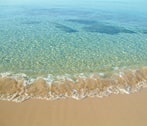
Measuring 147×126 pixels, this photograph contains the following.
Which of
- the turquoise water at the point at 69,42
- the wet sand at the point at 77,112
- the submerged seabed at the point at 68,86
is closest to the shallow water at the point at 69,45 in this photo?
the turquoise water at the point at 69,42

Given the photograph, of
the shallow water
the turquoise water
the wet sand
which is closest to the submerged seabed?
the shallow water

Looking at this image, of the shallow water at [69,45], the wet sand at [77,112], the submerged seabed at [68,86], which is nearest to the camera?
the wet sand at [77,112]

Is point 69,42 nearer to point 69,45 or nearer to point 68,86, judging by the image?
point 69,45

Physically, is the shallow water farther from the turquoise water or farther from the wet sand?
the wet sand

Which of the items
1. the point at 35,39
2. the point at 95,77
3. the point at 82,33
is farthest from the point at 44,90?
the point at 82,33

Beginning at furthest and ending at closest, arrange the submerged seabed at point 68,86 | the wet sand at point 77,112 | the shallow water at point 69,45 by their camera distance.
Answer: the shallow water at point 69,45 < the submerged seabed at point 68,86 < the wet sand at point 77,112

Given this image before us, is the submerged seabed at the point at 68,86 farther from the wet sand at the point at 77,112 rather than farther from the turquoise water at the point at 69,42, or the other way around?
the turquoise water at the point at 69,42

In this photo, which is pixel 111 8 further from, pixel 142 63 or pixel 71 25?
pixel 142 63
